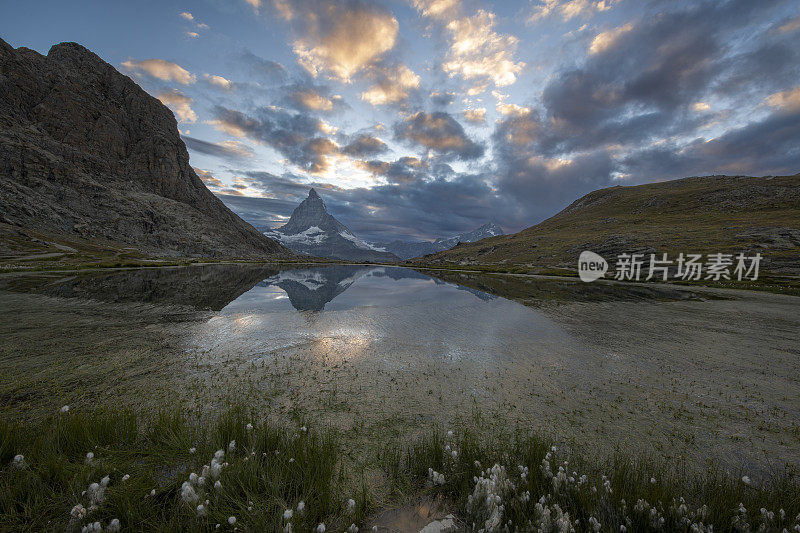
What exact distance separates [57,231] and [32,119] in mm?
139477

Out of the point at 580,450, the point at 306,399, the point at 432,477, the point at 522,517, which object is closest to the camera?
the point at 522,517

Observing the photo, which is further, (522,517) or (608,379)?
(608,379)

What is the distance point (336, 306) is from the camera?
2695 centimetres

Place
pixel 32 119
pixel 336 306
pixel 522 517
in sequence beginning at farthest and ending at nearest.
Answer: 1. pixel 32 119
2. pixel 336 306
3. pixel 522 517

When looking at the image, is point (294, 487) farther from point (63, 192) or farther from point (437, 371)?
point (63, 192)

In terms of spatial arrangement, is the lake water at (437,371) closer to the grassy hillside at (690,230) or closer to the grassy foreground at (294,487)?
the grassy foreground at (294,487)

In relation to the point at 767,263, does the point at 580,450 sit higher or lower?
lower

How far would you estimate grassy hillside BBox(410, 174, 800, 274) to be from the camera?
68.8m

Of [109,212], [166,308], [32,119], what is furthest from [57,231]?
[166,308]

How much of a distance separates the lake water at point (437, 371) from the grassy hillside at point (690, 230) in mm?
69227

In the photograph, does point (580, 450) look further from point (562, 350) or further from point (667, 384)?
point (562, 350)

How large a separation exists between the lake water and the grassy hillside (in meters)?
69.2
